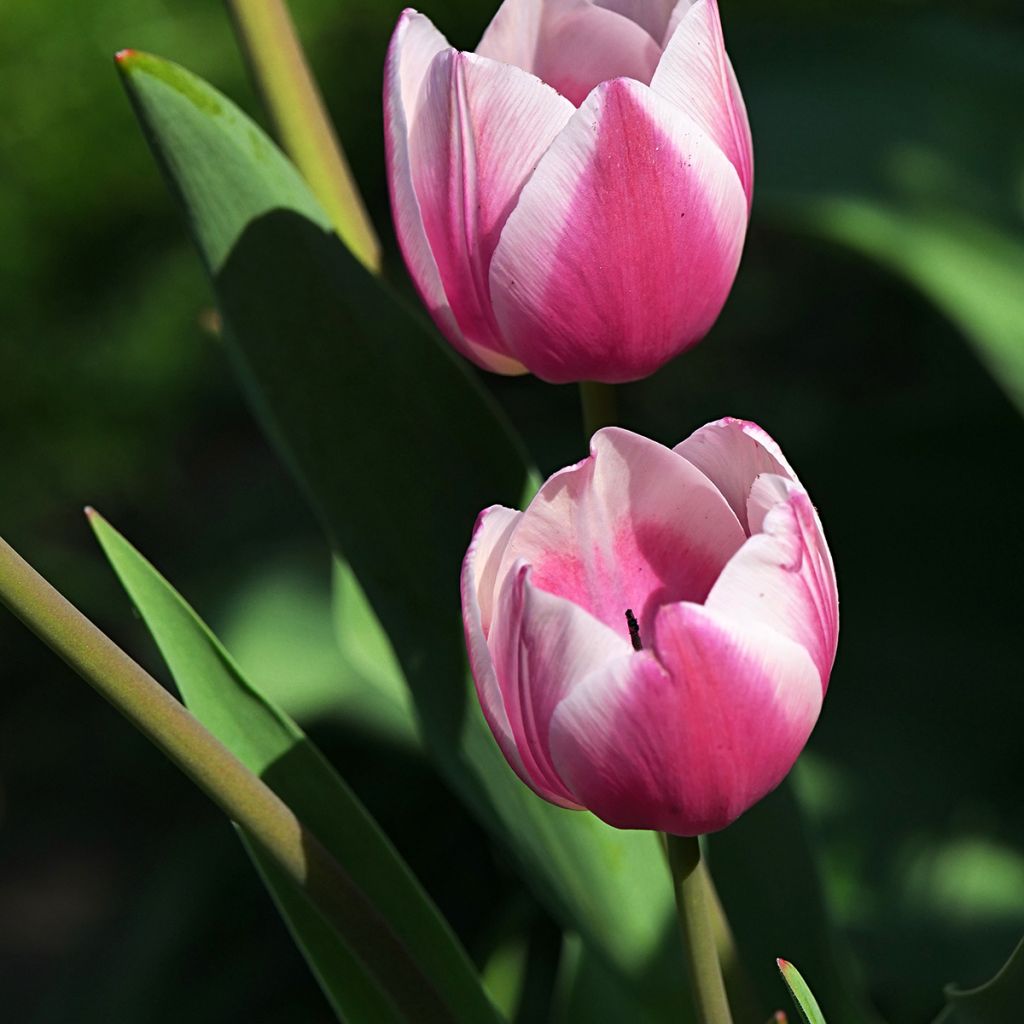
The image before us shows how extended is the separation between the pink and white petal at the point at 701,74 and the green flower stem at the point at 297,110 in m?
0.18

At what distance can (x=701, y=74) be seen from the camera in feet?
1.37

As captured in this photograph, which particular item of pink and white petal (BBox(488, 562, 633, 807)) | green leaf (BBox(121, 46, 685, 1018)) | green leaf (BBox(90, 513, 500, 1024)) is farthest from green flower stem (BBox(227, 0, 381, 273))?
pink and white petal (BBox(488, 562, 633, 807))

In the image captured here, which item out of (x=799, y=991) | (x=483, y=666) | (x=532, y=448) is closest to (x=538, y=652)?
(x=483, y=666)

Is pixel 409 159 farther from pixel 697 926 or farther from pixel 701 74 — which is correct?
pixel 697 926

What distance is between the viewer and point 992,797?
92 cm

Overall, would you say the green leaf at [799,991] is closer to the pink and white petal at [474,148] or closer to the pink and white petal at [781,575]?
the pink and white petal at [781,575]

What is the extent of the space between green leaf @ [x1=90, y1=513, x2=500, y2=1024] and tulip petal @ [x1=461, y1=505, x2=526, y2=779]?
138 millimetres

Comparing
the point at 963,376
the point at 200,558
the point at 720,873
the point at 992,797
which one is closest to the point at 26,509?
the point at 200,558

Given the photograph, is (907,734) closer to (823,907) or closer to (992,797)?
(992,797)

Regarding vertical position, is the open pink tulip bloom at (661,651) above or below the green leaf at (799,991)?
above

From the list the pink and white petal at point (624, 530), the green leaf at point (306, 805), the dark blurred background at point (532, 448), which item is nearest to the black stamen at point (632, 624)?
the pink and white petal at point (624, 530)

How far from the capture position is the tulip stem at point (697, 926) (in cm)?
38

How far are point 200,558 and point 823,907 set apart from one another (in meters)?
0.75

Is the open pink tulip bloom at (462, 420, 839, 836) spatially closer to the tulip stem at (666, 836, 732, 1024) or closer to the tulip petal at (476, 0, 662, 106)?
the tulip stem at (666, 836, 732, 1024)
